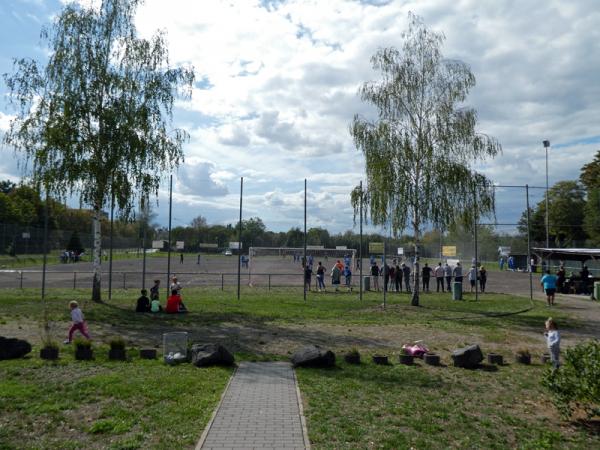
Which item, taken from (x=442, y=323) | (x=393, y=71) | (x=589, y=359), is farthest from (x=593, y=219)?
(x=589, y=359)

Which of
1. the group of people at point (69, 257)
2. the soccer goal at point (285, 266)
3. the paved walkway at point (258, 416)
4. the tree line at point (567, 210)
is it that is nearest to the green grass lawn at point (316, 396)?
the paved walkway at point (258, 416)

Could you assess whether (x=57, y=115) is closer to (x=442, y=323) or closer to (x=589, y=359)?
(x=442, y=323)

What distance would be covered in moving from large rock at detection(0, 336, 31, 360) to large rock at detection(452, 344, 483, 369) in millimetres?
9019

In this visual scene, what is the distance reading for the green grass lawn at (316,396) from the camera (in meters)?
6.30

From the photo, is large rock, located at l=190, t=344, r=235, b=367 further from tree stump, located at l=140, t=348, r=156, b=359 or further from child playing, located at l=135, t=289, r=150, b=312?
child playing, located at l=135, t=289, r=150, b=312

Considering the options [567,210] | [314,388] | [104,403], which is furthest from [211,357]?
[567,210]

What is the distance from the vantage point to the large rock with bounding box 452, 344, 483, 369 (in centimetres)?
1069

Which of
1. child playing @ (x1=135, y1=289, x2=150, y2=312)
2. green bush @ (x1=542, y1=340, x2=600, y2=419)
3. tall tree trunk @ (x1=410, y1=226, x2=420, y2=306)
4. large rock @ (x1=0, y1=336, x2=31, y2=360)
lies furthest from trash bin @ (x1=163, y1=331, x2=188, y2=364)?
tall tree trunk @ (x1=410, y1=226, x2=420, y2=306)

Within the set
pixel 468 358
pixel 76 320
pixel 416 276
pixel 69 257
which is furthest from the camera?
pixel 69 257

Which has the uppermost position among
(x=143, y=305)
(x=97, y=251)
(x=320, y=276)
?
(x=97, y=251)

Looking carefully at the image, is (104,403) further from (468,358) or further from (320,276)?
(320,276)

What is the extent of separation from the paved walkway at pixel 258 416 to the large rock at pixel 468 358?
3.71 meters

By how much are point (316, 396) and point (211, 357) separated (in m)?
2.88

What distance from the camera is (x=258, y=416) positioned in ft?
22.7
